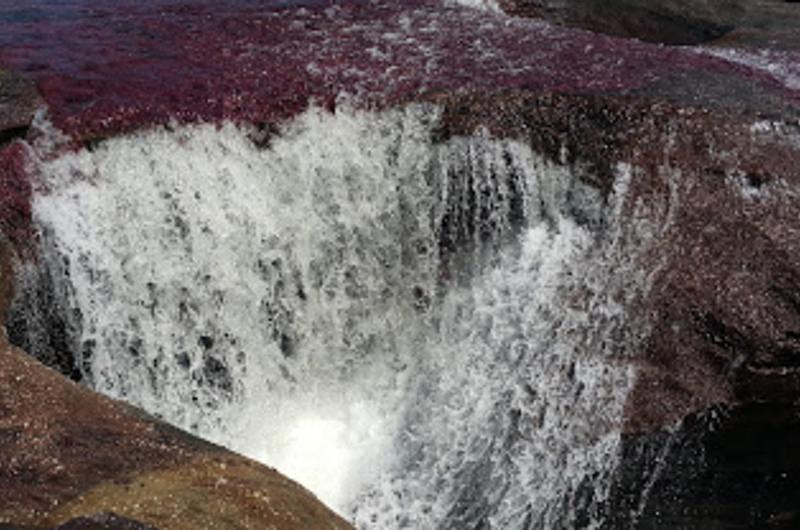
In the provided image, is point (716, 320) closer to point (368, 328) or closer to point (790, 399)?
point (790, 399)

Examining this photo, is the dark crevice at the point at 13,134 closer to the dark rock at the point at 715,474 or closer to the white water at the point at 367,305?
the white water at the point at 367,305

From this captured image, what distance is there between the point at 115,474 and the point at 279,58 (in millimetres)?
7184

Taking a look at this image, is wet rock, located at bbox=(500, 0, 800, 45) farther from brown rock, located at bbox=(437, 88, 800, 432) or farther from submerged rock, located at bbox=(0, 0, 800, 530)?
brown rock, located at bbox=(437, 88, 800, 432)

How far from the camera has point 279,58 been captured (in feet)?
38.3

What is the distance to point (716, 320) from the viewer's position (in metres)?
8.68

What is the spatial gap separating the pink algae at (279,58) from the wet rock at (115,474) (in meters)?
4.12

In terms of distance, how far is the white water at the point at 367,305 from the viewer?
Result: 876 cm

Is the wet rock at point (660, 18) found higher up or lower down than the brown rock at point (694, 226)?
higher up

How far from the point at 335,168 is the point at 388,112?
2.96ft

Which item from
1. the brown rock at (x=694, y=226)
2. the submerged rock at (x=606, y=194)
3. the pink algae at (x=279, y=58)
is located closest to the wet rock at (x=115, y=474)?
the submerged rock at (x=606, y=194)

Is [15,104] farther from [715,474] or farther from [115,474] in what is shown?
[715,474]

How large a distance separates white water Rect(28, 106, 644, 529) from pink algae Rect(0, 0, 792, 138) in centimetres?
50

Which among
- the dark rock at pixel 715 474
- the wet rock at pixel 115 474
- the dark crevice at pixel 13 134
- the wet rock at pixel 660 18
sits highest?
the wet rock at pixel 660 18

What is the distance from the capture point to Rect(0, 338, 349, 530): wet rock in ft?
17.3
